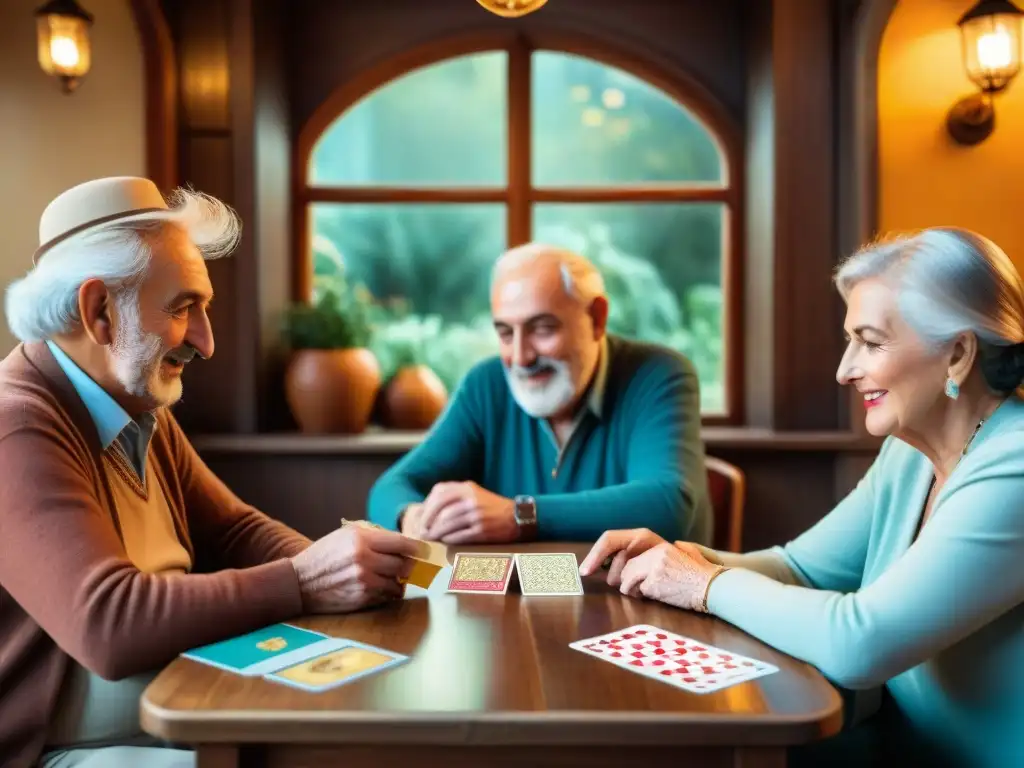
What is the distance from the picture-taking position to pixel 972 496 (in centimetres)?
148

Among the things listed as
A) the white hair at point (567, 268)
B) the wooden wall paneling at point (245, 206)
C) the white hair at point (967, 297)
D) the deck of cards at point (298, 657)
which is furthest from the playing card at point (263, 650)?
the wooden wall paneling at point (245, 206)

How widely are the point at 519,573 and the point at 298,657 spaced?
22.7 inches

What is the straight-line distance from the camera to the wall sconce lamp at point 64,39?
134 inches

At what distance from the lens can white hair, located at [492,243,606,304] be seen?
9.32 ft

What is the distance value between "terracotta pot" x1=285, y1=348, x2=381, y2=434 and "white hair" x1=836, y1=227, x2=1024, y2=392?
252 centimetres

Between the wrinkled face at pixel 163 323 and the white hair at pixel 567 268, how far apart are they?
1138 mm

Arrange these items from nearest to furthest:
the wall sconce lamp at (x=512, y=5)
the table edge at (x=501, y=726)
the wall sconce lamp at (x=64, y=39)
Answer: the table edge at (x=501, y=726)
the wall sconce lamp at (x=512, y=5)
the wall sconce lamp at (x=64, y=39)

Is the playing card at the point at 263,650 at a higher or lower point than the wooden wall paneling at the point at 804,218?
lower

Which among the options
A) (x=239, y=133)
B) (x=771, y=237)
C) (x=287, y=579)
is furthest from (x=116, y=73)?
(x=287, y=579)

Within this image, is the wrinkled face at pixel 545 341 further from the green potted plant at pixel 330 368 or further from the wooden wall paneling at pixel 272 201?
the wooden wall paneling at pixel 272 201

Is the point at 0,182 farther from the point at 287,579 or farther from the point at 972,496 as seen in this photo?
the point at 972,496

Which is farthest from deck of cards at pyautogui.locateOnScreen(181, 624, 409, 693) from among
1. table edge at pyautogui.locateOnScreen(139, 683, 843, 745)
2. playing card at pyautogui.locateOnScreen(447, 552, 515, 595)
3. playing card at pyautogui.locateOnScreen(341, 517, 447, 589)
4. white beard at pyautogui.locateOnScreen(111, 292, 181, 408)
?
white beard at pyautogui.locateOnScreen(111, 292, 181, 408)

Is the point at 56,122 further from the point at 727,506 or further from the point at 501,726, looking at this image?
the point at 501,726

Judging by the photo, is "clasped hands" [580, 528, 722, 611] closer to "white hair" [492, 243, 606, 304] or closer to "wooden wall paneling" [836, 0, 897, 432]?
"white hair" [492, 243, 606, 304]
